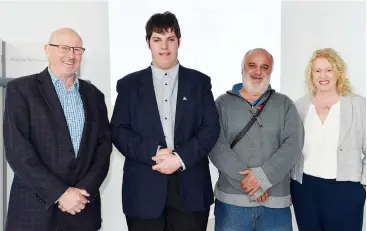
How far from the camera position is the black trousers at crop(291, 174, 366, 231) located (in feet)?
7.42

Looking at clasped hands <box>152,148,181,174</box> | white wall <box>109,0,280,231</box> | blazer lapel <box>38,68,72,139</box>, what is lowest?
clasped hands <box>152,148,181,174</box>

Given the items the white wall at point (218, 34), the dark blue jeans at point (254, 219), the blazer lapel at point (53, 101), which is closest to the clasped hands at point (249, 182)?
the dark blue jeans at point (254, 219)

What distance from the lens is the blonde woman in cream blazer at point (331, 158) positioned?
7.45ft

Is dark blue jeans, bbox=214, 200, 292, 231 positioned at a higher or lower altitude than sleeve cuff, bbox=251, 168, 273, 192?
lower

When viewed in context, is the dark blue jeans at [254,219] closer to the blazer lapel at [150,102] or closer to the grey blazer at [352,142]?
the grey blazer at [352,142]

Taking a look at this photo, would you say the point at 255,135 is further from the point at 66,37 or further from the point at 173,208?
the point at 66,37

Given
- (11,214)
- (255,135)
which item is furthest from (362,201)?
(11,214)

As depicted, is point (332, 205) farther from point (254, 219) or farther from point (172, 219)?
point (172, 219)

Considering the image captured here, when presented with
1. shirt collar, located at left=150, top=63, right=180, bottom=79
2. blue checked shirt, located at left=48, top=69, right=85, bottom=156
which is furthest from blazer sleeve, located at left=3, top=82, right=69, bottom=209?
shirt collar, located at left=150, top=63, right=180, bottom=79

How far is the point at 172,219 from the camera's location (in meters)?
2.13

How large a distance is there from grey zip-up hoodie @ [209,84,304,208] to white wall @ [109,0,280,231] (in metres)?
1.10

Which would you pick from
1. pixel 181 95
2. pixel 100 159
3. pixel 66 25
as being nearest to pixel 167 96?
pixel 181 95

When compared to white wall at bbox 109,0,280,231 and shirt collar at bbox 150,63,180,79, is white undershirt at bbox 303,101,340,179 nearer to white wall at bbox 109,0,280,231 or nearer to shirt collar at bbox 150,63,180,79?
shirt collar at bbox 150,63,180,79

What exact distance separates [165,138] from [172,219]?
1.41 feet
